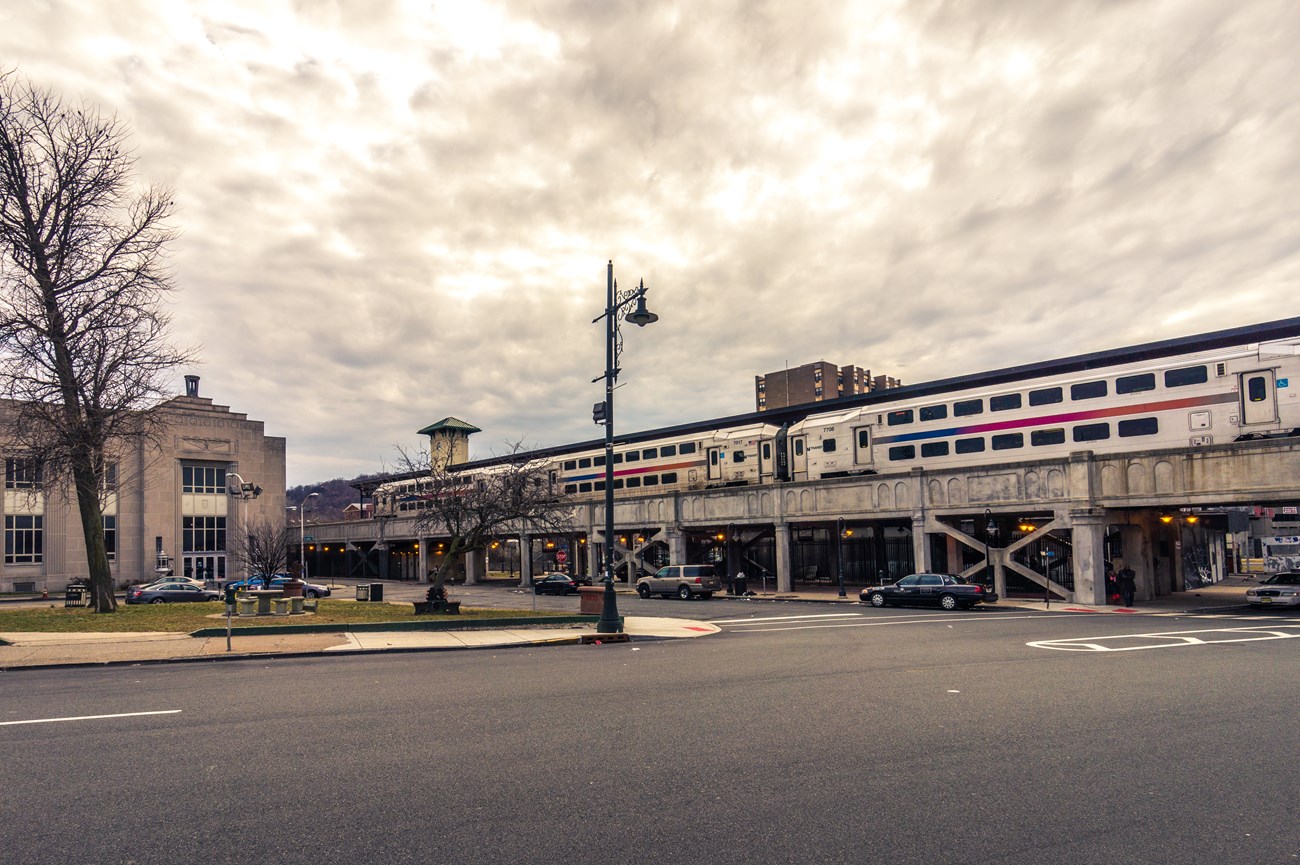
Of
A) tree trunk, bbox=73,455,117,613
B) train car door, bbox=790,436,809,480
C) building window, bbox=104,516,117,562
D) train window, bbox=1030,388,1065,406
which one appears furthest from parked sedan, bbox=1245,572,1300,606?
building window, bbox=104,516,117,562

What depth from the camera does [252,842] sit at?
5.40 meters

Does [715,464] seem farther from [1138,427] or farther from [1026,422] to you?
[1138,427]

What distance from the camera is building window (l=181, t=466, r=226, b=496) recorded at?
6191 cm

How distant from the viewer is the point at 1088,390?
101 ft

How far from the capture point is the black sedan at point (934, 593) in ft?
96.4

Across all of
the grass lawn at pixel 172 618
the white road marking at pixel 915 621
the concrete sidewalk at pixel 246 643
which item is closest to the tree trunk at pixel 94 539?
the grass lawn at pixel 172 618

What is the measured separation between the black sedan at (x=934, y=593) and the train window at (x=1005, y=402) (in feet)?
26.6

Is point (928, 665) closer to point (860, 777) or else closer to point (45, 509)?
point (860, 777)

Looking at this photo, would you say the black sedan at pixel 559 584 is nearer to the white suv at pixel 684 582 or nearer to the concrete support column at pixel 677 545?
the concrete support column at pixel 677 545

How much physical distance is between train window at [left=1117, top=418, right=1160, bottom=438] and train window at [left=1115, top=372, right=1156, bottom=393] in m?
1.17

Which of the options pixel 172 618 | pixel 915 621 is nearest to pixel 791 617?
pixel 915 621

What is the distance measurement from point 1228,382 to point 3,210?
41.3m

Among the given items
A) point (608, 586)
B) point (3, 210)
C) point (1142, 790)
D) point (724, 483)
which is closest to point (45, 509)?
point (3, 210)

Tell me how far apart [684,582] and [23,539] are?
4781 cm
